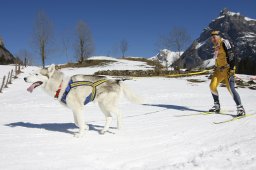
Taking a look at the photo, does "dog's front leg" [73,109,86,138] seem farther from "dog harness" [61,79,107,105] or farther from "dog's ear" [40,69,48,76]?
"dog's ear" [40,69,48,76]

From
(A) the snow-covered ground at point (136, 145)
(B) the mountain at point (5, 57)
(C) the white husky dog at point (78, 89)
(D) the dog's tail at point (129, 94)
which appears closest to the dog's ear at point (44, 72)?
(C) the white husky dog at point (78, 89)

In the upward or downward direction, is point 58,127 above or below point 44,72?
below

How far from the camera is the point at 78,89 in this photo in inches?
277

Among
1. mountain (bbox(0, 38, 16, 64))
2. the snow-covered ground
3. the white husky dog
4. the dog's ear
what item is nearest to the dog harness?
the white husky dog

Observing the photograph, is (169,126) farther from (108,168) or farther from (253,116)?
(108,168)

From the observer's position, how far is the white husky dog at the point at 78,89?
6.99m

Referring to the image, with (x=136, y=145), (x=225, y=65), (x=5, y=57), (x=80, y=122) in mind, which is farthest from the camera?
(x=5, y=57)

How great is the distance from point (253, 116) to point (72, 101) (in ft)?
17.3

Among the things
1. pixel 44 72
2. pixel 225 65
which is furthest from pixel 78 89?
pixel 225 65

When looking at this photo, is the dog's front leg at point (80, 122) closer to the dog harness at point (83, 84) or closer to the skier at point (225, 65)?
the dog harness at point (83, 84)

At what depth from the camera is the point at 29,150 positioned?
18.1 feet

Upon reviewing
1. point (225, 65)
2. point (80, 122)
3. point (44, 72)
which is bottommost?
point (80, 122)

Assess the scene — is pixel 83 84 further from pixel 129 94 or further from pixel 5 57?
pixel 5 57

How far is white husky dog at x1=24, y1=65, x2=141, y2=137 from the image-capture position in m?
6.99
